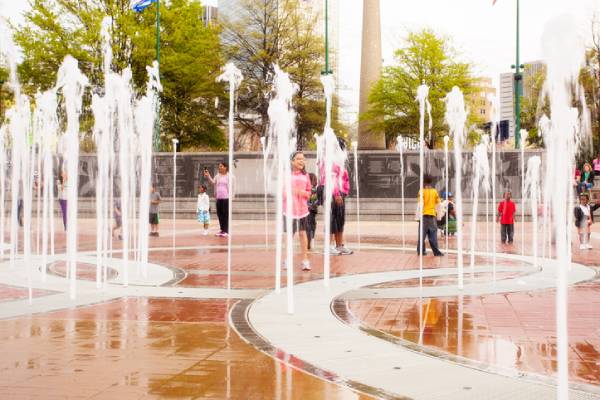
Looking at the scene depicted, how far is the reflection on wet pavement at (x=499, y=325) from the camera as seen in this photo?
552 centimetres

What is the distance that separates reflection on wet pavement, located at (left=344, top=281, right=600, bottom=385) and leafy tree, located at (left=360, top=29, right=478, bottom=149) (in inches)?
1374

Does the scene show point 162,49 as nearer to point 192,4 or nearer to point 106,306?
point 192,4

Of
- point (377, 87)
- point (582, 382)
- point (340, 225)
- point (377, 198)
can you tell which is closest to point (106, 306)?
point (582, 382)

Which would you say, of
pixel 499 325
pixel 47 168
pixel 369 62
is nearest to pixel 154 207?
pixel 47 168

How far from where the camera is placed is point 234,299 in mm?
8484

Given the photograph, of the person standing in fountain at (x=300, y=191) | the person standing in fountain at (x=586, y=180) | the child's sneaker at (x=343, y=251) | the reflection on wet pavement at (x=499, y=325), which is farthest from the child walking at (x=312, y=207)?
the person standing in fountain at (x=586, y=180)

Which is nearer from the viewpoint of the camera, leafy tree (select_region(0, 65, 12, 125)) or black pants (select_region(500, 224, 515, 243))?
black pants (select_region(500, 224, 515, 243))

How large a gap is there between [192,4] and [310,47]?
776 cm

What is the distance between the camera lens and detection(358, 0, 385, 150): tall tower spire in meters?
33.0

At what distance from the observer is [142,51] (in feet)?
135

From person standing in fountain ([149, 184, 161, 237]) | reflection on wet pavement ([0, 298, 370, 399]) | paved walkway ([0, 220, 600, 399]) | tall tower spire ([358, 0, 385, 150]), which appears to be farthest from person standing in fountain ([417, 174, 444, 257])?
tall tower spire ([358, 0, 385, 150])

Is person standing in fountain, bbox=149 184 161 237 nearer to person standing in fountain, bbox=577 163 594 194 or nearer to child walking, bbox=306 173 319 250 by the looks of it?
child walking, bbox=306 173 319 250

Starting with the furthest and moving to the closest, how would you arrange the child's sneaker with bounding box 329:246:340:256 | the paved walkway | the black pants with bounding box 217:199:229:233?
the black pants with bounding box 217:199:229:233 < the child's sneaker with bounding box 329:246:340:256 < the paved walkway

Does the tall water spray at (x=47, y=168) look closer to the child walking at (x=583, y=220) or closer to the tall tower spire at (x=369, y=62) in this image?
the child walking at (x=583, y=220)
